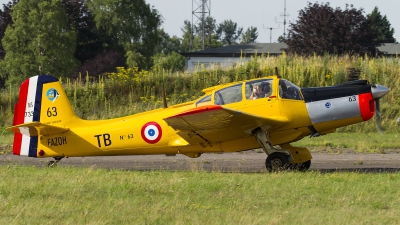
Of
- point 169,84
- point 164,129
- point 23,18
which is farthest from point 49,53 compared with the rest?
point 164,129

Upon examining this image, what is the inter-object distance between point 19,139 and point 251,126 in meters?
5.12

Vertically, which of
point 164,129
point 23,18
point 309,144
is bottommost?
point 309,144

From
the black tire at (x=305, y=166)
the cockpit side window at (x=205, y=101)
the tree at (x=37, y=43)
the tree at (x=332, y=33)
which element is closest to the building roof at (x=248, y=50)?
the tree at (x=332, y=33)

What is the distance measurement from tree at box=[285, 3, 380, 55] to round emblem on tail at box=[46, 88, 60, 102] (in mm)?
35504

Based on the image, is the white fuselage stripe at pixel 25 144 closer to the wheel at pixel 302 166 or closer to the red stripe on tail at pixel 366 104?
the wheel at pixel 302 166

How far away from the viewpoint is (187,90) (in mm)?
26219

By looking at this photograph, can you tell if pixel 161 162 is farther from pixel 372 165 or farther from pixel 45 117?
pixel 372 165

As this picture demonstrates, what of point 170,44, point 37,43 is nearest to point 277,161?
point 37,43

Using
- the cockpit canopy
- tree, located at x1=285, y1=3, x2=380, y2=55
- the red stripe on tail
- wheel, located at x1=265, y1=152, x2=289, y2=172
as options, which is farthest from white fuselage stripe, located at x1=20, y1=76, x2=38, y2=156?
tree, located at x1=285, y1=3, x2=380, y2=55

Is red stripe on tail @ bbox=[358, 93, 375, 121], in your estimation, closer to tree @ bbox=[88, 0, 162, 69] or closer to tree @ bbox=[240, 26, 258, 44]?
tree @ bbox=[88, 0, 162, 69]

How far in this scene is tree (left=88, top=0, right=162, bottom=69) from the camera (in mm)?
→ 56344

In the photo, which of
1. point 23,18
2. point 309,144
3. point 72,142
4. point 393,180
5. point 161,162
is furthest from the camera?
point 23,18

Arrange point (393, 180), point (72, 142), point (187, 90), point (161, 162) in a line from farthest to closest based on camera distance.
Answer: point (187, 90) → point (161, 162) → point (72, 142) → point (393, 180)

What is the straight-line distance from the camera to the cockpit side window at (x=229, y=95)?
13.2 meters
